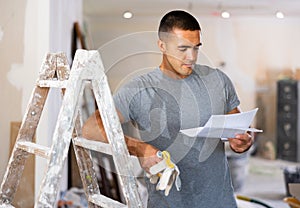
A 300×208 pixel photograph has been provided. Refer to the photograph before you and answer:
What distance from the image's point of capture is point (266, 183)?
4.25 meters

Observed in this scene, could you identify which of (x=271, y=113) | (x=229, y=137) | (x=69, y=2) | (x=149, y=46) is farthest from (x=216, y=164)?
(x=271, y=113)

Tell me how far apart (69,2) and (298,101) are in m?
3.61

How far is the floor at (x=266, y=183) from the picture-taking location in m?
3.74

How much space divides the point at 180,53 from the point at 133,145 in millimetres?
402

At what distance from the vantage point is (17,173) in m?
1.61

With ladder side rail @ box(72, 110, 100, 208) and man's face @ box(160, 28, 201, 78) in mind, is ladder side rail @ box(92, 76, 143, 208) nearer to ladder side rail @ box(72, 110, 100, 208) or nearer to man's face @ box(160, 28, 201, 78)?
ladder side rail @ box(72, 110, 100, 208)

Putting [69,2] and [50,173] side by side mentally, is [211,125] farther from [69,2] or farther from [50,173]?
[69,2]

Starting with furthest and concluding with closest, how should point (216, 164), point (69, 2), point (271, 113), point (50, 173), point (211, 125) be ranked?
point (271, 113), point (69, 2), point (216, 164), point (211, 125), point (50, 173)

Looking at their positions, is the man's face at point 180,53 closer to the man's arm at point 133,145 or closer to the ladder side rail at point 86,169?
the man's arm at point 133,145

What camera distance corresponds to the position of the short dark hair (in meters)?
1.94

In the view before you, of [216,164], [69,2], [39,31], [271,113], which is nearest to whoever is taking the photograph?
[216,164]

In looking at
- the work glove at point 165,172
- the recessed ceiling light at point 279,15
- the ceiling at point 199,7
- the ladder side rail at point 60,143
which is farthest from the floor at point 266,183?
the ladder side rail at point 60,143

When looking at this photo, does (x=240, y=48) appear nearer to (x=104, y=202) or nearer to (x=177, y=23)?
(x=177, y=23)

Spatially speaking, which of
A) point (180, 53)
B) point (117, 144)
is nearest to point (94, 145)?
point (117, 144)
